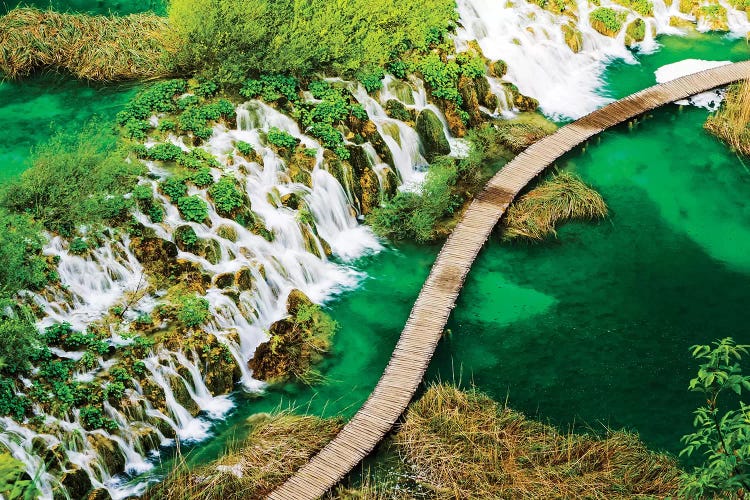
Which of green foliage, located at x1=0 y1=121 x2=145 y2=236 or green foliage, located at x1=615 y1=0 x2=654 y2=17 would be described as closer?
green foliage, located at x1=0 y1=121 x2=145 y2=236

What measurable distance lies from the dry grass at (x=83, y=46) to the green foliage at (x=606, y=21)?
1013cm

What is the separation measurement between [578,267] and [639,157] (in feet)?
12.9

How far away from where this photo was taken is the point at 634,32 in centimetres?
2195

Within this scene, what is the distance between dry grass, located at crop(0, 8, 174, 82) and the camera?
17641 mm

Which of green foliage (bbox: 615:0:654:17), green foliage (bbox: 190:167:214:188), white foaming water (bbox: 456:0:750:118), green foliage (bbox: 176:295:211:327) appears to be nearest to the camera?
green foliage (bbox: 176:295:211:327)

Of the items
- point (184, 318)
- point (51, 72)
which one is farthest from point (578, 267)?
point (51, 72)

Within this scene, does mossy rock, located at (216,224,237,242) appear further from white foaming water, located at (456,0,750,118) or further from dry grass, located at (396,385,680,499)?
white foaming water, located at (456,0,750,118)

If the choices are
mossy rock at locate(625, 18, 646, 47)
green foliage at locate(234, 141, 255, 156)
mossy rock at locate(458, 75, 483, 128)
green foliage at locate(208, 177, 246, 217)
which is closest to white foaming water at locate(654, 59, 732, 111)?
mossy rock at locate(625, 18, 646, 47)

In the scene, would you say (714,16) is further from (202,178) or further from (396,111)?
(202,178)

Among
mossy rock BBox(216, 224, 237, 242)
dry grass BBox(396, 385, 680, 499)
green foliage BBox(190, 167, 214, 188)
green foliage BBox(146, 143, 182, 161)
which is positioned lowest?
dry grass BBox(396, 385, 680, 499)

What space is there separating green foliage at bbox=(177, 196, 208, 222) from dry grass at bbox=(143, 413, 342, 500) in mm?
3696

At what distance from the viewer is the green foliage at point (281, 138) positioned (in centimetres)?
1593

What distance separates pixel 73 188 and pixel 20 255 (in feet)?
5.58

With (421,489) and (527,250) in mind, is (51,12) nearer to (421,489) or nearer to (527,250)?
(527,250)
